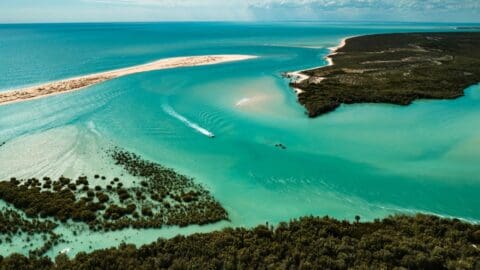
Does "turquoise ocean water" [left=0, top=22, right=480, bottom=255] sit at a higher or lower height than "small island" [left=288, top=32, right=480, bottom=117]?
lower

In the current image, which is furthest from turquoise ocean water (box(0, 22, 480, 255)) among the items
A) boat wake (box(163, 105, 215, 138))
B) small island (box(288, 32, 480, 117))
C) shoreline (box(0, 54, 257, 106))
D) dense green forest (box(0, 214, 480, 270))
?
shoreline (box(0, 54, 257, 106))

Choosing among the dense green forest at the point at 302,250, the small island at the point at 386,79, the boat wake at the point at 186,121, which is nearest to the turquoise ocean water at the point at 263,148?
the boat wake at the point at 186,121

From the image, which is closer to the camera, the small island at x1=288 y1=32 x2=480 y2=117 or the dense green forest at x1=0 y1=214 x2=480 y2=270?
the dense green forest at x1=0 y1=214 x2=480 y2=270

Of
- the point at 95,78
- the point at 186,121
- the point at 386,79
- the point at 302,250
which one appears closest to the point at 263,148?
the point at 186,121

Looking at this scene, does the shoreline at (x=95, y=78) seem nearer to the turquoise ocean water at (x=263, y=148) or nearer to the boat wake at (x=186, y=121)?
the turquoise ocean water at (x=263, y=148)

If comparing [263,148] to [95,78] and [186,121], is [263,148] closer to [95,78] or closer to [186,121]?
[186,121]

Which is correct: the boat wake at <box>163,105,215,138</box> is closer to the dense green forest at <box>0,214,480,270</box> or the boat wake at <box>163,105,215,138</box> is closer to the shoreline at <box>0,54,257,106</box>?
the dense green forest at <box>0,214,480,270</box>
